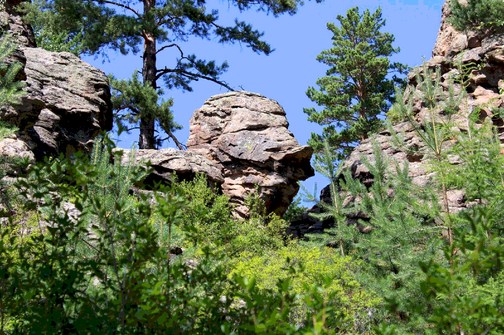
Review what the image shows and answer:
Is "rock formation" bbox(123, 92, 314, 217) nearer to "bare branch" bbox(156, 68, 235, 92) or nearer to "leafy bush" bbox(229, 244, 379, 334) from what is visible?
"bare branch" bbox(156, 68, 235, 92)

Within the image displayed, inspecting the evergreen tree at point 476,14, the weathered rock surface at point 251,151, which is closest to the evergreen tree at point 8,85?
the weathered rock surface at point 251,151

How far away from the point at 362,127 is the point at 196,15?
10.4 m

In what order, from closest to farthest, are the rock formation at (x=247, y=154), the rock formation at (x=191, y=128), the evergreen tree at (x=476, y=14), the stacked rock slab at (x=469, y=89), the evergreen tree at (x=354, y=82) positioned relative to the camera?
1. the rock formation at (x=191, y=128)
2. the stacked rock slab at (x=469, y=89)
3. the evergreen tree at (x=476, y=14)
4. the rock formation at (x=247, y=154)
5. the evergreen tree at (x=354, y=82)

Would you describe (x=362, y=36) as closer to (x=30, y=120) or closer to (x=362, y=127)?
(x=362, y=127)

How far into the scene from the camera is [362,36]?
26516mm

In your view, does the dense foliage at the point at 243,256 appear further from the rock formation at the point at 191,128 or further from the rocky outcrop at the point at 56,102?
the rocky outcrop at the point at 56,102

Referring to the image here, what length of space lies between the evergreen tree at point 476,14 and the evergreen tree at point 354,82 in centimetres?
709

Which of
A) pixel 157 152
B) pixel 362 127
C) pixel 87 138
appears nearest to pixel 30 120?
pixel 87 138

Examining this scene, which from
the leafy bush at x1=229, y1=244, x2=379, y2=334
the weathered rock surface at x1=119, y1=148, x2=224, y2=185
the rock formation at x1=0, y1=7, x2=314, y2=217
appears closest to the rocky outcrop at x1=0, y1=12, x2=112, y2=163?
the rock formation at x1=0, y1=7, x2=314, y2=217

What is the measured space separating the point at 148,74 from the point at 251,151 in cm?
552

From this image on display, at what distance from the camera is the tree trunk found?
17.9m

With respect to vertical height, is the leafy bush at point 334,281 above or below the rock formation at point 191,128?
below

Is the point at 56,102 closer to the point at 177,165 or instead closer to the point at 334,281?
the point at 177,165

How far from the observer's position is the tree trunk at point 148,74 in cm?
1785
